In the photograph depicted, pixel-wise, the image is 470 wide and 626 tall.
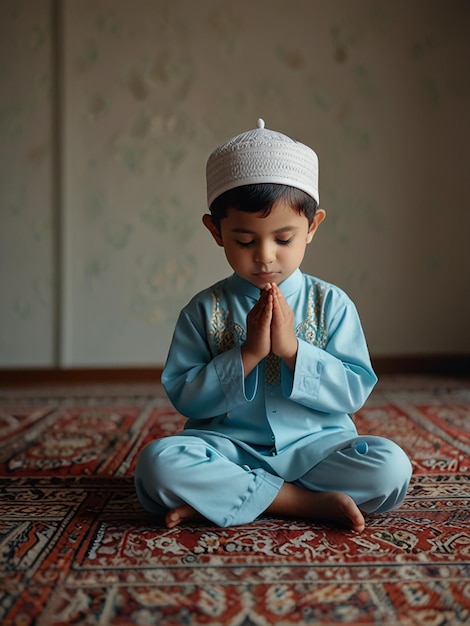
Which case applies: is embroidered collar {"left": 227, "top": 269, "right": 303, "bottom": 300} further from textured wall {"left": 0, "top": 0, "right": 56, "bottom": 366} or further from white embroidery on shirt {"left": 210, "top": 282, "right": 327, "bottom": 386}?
textured wall {"left": 0, "top": 0, "right": 56, "bottom": 366}

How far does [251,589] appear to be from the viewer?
971 mm

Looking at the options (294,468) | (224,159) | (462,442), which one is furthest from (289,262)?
(462,442)

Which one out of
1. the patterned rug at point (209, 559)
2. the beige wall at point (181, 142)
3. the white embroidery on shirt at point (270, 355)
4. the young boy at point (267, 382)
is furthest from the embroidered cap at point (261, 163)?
the beige wall at point (181, 142)

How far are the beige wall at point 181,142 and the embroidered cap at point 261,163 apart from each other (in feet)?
6.77

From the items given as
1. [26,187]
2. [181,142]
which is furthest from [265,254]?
[26,187]

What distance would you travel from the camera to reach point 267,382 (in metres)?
1.34

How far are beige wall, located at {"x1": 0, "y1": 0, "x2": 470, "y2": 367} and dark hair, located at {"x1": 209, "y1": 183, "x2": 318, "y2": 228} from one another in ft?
6.81

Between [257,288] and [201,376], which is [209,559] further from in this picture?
[257,288]

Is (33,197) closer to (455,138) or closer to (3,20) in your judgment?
(3,20)

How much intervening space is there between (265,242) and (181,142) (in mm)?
2257

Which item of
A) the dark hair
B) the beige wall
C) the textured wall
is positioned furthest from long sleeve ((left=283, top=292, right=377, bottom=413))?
the textured wall

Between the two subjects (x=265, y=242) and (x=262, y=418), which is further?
(x=262, y=418)

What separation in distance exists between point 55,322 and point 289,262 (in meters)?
2.37

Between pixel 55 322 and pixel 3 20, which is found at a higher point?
pixel 3 20
